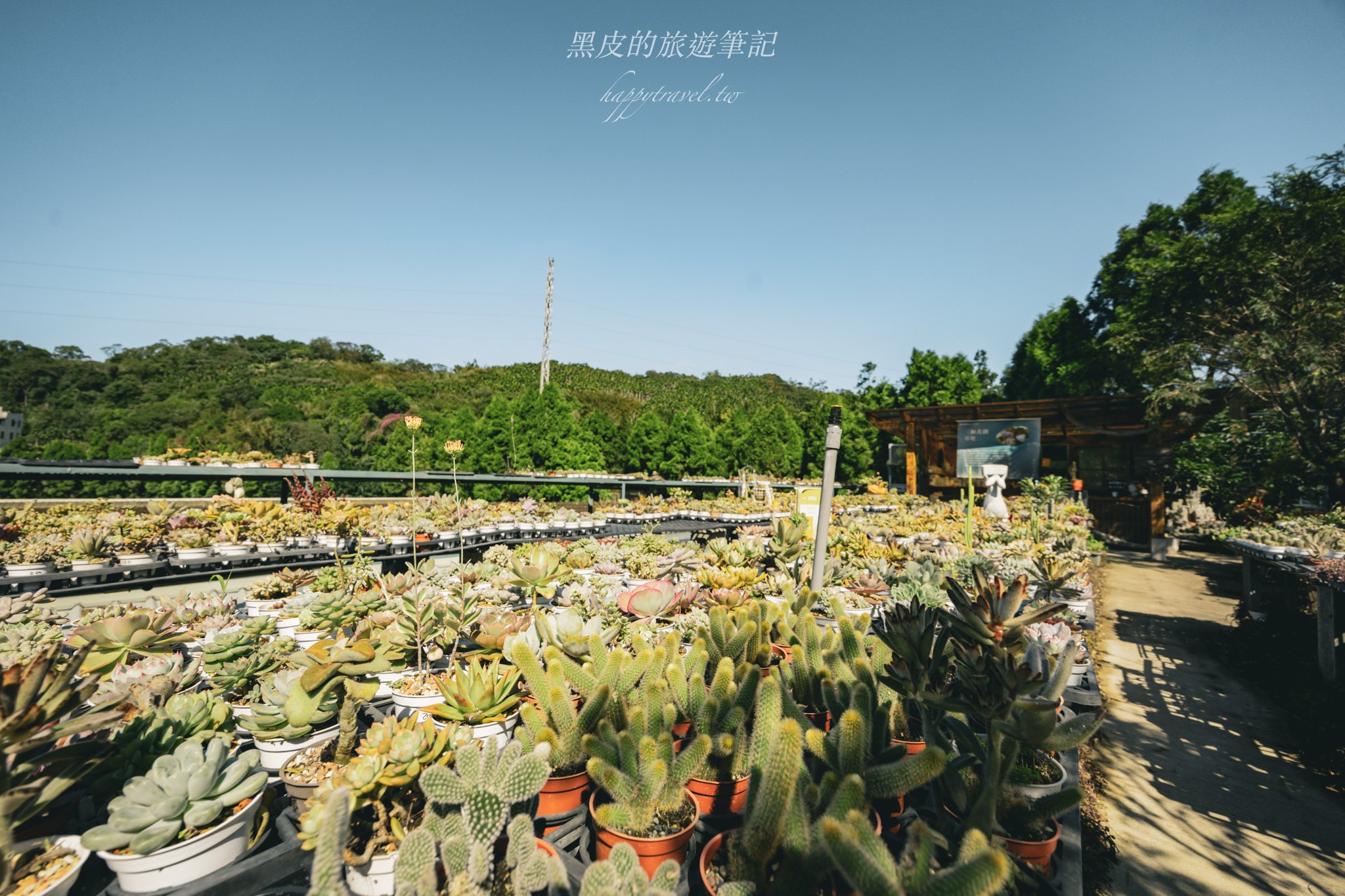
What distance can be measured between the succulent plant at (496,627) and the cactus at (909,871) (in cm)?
116

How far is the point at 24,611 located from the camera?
2133mm

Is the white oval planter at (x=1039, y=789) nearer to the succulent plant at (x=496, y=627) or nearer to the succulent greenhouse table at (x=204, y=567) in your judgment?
the succulent plant at (x=496, y=627)

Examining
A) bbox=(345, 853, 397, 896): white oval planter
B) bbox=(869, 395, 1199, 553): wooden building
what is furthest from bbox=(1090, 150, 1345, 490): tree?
bbox=(345, 853, 397, 896): white oval planter

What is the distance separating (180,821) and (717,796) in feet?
3.22

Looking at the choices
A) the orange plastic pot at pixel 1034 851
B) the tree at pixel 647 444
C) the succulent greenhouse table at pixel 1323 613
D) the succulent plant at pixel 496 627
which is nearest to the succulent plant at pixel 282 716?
Answer: the succulent plant at pixel 496 627

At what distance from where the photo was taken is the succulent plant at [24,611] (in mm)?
2049

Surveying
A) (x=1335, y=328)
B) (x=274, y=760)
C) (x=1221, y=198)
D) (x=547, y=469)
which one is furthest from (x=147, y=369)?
(x=1221, y=198)

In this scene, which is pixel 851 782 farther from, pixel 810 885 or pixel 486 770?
pixel 486 770

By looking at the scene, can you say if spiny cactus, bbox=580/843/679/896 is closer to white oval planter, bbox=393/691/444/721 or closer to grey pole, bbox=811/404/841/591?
white oval planter, bbox=393/691/444/721

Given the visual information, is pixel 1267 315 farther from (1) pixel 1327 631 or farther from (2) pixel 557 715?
(2) pixel 557 715

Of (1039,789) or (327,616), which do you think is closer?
(1039,789)

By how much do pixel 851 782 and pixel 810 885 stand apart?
0.17 m

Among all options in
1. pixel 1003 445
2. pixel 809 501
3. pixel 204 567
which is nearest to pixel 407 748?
pixel 809 501

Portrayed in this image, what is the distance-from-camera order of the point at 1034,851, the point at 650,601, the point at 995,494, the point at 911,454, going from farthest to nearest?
the point at 911,454, the point at 995,494, the point at 650,601, the point at 1034,851
